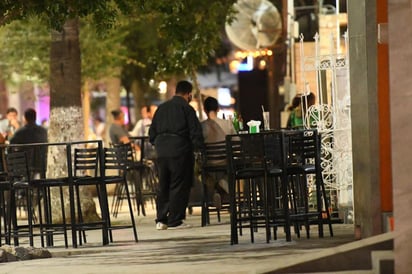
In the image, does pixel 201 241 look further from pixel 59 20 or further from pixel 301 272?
pixel 301 272

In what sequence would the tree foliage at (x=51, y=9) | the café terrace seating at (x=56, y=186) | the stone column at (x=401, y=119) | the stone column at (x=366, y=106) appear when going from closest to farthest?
1. the stone column at (x=401, y=119)
2. the stone column at (x=366, y=106)
3. the tree foliage at (x=51, y=9)
4. the café terrace seating at (x=56, y=186)

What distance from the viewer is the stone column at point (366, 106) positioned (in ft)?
48.8

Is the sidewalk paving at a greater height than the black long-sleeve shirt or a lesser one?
lesser

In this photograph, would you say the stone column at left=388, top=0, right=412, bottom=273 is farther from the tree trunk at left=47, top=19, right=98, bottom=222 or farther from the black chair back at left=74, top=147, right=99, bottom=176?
the tree trunk at left=47, top=19, right=98, bottom=222

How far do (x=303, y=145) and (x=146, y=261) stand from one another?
2.97m

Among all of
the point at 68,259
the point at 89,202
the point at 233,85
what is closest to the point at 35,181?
the point at 68,259

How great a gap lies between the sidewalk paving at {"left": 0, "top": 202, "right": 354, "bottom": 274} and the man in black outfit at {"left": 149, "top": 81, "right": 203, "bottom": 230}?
0.42 metres

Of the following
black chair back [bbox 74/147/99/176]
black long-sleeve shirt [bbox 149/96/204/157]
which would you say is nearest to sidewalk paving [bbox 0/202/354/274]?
black chair back [bbox 74/147/99/176]

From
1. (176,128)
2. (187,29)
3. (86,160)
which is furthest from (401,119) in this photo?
(187,29)

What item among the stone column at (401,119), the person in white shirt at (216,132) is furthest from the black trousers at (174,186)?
the stone column at (401,119)

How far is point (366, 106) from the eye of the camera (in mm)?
14984

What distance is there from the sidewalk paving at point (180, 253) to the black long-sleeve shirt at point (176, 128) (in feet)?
3.69

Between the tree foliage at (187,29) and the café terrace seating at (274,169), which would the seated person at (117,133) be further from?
the café terrace seating at (274,169)

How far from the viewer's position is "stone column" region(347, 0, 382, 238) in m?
14.9
